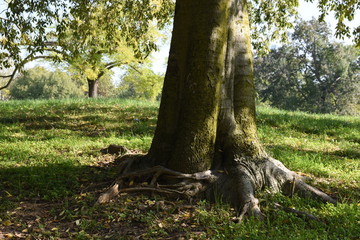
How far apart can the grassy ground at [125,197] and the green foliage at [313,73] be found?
33753 mm

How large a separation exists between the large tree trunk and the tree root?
0.01 metres

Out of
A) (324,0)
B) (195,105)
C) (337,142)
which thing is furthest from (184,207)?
(324,0)

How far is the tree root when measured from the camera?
4.54 meters

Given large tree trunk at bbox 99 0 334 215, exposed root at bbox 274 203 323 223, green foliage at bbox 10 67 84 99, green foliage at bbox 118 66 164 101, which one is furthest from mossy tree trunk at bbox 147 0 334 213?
green foliage at bbox 10 67 84 99

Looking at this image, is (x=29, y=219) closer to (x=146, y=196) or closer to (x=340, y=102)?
(x=146, y=196)

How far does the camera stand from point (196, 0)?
4703mm

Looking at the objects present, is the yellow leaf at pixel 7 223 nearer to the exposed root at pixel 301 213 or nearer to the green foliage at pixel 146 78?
the exposed root at pixel 301 213

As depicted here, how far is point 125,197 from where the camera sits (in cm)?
459

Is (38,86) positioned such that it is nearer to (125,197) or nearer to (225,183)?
(125,197)

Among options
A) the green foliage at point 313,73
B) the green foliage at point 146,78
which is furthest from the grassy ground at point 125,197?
the green foliage at point 313,73

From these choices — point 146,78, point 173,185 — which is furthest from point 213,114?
point 146,78

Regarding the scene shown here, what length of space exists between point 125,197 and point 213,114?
1.68 m

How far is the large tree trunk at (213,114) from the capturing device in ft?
15.2

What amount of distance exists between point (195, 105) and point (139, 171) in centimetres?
131
